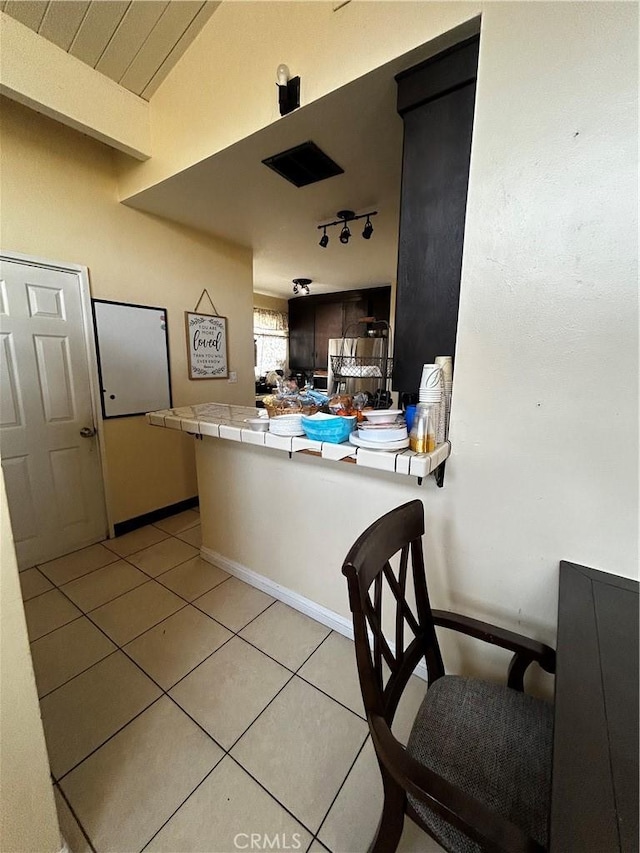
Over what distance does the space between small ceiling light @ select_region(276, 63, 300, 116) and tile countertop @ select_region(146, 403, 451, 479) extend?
4.31 feet

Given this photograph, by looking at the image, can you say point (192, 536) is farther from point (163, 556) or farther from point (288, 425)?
point (288, 425)

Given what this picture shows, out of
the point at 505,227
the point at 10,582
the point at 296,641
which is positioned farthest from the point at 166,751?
the point at 505,227

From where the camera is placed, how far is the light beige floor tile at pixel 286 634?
5.16 feet

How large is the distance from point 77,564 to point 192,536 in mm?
723

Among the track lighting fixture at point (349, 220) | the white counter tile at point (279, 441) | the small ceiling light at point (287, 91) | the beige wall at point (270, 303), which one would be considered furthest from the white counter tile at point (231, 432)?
the beige wall at point (270, 303)

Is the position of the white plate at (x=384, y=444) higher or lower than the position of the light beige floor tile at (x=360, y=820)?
higher

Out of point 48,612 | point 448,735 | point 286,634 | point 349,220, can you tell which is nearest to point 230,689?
point 286,634

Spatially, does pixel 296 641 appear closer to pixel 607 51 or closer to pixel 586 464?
pixel 586 464

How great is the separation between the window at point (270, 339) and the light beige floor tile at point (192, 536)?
3.23 meters

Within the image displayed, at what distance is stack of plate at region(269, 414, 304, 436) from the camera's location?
1.31 metres

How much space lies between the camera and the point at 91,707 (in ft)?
4.38

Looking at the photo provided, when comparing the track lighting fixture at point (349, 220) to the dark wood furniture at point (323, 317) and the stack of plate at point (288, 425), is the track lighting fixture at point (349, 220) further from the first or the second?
the dark wood furniture at point (323, 317)

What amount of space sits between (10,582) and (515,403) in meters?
1.40

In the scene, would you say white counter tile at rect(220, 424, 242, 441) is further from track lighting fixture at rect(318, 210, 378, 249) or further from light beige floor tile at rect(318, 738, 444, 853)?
track lighting fixture at rect(318, 210, 378, 249)
